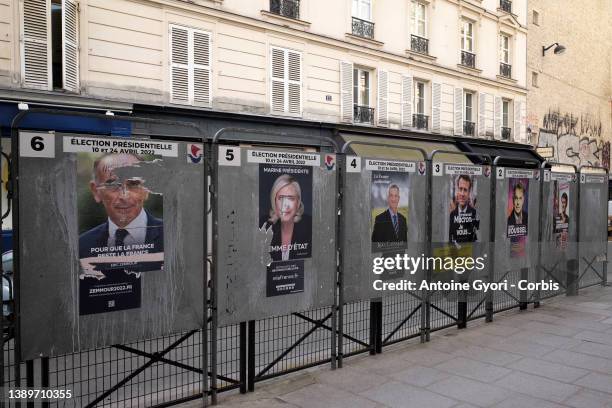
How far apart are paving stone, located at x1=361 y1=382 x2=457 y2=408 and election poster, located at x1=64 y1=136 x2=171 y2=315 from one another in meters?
2.36

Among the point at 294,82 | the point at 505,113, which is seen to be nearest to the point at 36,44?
the point at 294,82

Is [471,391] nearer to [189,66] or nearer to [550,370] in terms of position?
[550,370]

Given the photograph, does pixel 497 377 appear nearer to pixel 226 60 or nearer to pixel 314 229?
pixel 314 229

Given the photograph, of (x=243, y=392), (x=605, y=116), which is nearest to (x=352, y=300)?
(x=243, y=392)

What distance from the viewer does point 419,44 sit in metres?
20.9

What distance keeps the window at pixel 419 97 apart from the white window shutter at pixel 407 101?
0.78m

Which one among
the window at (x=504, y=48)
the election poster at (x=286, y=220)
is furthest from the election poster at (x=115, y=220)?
the window at (x=504, y=48)

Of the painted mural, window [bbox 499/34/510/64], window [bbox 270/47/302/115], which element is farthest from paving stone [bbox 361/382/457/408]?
the painted mural

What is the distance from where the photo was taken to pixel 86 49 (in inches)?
500

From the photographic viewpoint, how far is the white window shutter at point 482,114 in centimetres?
2388

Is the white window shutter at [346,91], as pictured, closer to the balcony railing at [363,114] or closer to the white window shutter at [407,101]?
the balcony railing at [363,114]

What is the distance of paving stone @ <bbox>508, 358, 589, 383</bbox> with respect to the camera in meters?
5.50

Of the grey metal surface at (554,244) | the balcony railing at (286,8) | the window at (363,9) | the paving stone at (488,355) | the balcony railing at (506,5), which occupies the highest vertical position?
the balcony railing at (506,5)

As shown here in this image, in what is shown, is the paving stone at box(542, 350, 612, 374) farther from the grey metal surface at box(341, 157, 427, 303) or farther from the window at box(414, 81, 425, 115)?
the window at box(414, 81, 425, 115)
